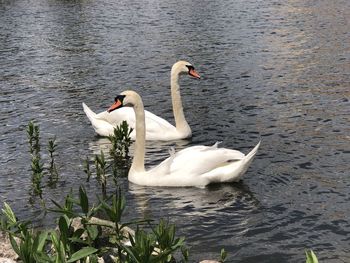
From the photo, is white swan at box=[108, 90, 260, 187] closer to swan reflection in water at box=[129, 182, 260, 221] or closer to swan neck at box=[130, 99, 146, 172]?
swan reflection in water at box=[129, 182, 260, 221]

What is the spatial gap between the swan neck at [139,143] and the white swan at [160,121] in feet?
6.51

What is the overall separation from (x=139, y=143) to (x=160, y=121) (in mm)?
2719

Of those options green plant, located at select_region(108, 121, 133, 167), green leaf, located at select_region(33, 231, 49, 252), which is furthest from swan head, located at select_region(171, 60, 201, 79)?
green leaf, located at select_region(33, 231, 49, 252)

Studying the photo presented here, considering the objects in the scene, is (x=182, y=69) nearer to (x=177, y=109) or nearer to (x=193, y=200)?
(x=177, y=109)

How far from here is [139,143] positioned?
13086 millimetres

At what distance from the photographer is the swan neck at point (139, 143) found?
42.1ft

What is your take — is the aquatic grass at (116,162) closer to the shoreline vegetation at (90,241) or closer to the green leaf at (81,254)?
the shoreline vegetation at (90,241)

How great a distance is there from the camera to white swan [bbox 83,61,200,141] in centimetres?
1553

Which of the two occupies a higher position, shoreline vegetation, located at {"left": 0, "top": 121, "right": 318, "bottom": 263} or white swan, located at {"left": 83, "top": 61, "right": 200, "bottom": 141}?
white swan, located at {"left": 83, "top": 61, "right": 200, "bottom": 141}

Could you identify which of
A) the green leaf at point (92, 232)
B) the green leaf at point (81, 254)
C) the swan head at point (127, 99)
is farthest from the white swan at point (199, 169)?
the green leaf at point (81, 254)

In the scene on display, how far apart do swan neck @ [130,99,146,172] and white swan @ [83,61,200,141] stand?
78.2 inches

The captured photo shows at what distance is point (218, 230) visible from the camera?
33.0ft

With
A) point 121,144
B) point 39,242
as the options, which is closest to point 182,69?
point 121,144

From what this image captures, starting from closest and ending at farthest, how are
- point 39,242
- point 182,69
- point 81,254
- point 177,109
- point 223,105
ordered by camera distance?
point 81,254, point 39,242, point 177,109, point 182,69, point 223,105
